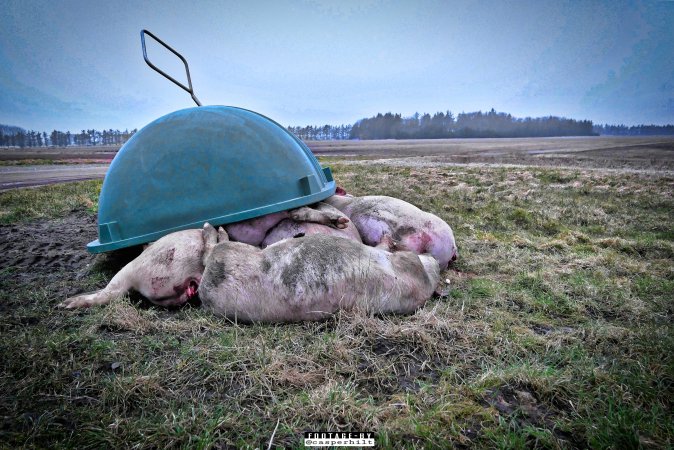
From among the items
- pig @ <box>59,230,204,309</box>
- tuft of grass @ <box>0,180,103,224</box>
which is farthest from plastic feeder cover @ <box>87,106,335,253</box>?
tuft of grass @ <box>0,180,103,224</box>

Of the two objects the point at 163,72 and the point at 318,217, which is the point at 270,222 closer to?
the point at 318,217

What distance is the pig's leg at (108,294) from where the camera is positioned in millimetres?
3014

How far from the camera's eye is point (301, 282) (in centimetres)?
271

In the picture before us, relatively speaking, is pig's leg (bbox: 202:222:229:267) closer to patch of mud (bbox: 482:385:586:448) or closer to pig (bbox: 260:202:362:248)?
pig (bbox: 260:202:362:248)

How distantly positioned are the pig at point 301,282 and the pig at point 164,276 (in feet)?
0.62

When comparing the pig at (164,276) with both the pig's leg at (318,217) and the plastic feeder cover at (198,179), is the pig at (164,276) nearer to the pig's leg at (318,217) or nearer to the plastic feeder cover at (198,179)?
the plastic feeder cover at (198,179)

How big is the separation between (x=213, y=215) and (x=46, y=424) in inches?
73.9

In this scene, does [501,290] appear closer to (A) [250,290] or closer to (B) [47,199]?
(A) [250,290]

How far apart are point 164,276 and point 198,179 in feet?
2.94

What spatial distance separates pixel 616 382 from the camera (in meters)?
2.10

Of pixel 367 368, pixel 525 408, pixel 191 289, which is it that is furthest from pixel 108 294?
pixel 525 408

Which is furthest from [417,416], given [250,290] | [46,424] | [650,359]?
[46,424]

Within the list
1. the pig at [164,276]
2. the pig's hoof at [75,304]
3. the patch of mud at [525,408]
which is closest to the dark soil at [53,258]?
the pig's hoof at [75,304]

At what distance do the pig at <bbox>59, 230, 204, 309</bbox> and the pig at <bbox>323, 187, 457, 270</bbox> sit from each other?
5.20 ft
